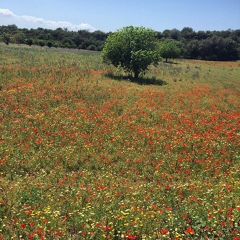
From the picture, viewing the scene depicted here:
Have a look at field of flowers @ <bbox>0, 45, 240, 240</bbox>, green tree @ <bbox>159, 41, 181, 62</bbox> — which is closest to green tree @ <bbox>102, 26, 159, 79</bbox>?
field of flowers @ <bbox>0, 45, 240, 240</bbox>

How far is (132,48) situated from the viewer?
36.1 m

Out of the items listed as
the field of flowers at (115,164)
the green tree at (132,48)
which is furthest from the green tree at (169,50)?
the field of flowers at (115,164)

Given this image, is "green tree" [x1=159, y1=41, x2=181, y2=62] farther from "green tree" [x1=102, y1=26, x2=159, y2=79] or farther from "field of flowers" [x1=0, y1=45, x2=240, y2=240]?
"field of flowers" [x1=0, y1=45, x2=240, y2=240]

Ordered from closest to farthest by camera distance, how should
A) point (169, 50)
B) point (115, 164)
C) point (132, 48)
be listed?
point (115, 164), point (132, 48), point (169, 50)

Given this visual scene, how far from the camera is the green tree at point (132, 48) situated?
116ft

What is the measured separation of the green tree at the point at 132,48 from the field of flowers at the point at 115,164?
11018 mm

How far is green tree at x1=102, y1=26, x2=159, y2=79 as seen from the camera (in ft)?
116

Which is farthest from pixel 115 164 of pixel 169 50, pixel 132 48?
pixel 169 50

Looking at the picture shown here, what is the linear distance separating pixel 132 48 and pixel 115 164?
26.6 metres

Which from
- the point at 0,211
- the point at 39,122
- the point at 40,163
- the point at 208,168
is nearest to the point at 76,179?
the point at 40,163

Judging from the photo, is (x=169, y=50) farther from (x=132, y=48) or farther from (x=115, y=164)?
(x=115, y=164)

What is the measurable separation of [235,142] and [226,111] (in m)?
7.64

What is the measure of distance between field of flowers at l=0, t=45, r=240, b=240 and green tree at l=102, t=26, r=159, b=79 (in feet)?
36.1

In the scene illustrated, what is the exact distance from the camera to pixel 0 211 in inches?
325
